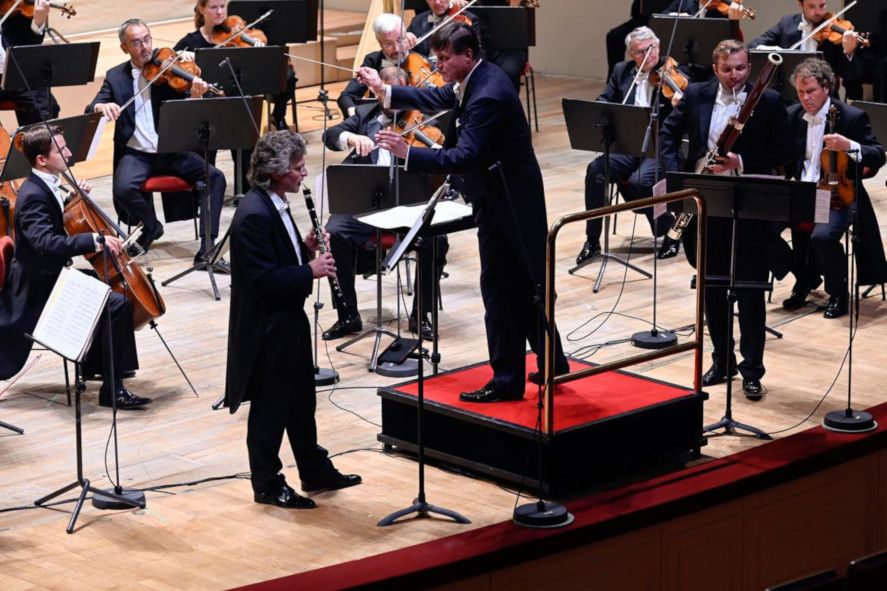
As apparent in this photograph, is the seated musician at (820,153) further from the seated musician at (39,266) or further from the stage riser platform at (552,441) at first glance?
A: the seated musician at (39,266)

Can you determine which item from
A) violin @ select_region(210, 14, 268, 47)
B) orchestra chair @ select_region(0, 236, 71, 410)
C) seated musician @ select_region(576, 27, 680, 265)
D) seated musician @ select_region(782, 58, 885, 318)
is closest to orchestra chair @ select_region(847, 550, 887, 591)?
seated musician @ select_region(782, 58, 885, 318)

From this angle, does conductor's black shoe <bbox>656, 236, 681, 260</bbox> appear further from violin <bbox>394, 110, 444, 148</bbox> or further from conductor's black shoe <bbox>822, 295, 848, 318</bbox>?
violin <bbox>394, 110, 444, 148</bbox>

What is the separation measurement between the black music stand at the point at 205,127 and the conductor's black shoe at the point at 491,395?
8.57ft

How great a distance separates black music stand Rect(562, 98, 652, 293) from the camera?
7.61m

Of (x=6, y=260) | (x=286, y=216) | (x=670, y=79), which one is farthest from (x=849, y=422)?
(x=6, y=260)

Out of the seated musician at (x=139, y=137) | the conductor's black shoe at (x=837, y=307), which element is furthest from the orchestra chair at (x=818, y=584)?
the seated musician at (x=139, y=137)

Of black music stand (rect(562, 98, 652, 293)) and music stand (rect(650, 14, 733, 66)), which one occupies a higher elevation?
music stand (rect(650, 14, 733, 66))

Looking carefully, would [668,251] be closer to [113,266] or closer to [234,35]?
[234,35]

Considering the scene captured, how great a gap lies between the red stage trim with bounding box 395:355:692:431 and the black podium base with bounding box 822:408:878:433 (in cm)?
53

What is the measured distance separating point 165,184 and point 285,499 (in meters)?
3.41

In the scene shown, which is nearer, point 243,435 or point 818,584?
point 818,584

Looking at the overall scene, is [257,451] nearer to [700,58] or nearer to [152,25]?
[700,58]

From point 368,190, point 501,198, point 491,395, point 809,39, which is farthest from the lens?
point 809,39

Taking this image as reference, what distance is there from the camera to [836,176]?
708cm
